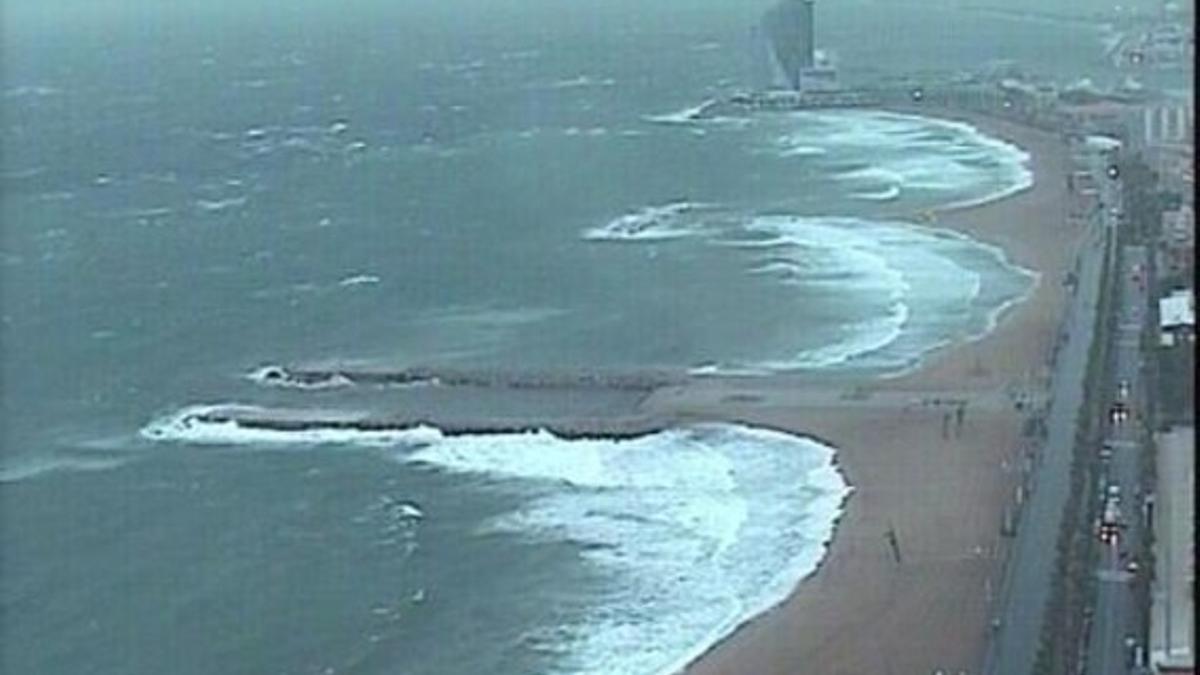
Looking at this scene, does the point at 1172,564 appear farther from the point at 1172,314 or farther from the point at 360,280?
the point at 360,280

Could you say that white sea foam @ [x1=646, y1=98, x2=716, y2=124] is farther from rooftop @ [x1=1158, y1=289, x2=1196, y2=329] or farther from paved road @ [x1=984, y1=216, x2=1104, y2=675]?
rooftop @ [x1=1158, y1=289, x2=1196, y2=329]

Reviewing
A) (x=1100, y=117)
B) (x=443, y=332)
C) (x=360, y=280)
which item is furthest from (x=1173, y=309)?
(x=1100, y=117)

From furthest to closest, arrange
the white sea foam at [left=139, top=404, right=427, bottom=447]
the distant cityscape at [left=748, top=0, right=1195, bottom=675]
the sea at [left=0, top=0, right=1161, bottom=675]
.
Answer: the white sea foam at [left=139, top=404, right=427, bottom=447]
the sea at [left=0, top=0, right=1161, bottom=675]
the distant cityscape at [left=748, top=0, right=1195, bottom=675]

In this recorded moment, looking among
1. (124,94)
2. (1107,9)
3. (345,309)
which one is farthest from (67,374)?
(124,94)

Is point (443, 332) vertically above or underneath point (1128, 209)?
underneath

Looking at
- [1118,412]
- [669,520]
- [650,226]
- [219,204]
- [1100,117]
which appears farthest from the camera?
[1100,117]

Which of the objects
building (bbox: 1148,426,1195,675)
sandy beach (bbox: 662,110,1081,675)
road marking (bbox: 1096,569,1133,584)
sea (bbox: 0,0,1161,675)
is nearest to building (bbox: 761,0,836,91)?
sea (bbox: 0,0,1161,675)
